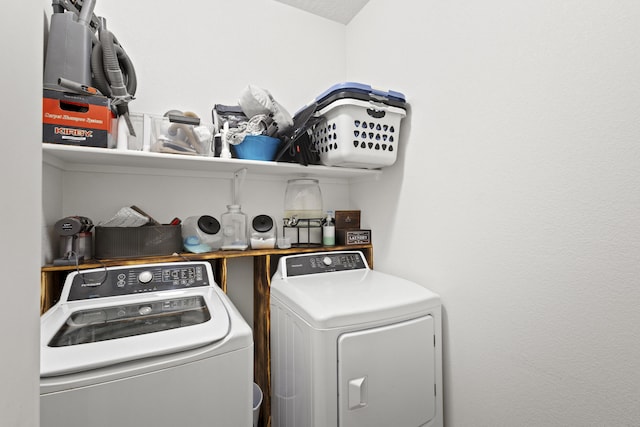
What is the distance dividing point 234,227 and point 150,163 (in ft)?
Result: 1.77

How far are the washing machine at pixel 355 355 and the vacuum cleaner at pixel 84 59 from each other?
1166 mm

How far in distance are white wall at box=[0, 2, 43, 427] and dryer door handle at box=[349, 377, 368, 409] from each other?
863 mm

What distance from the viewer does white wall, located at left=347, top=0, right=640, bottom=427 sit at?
79 cm

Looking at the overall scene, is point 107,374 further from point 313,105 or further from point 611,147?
point 611,147

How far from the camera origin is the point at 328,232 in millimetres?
1753

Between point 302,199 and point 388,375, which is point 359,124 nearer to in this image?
point 302,199

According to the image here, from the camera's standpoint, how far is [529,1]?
0.98 meters

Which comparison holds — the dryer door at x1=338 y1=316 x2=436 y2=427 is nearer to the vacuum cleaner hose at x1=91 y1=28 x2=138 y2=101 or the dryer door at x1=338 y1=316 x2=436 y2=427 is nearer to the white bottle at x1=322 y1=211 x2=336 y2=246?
the white bottle at x1=322 y1=211 x2=336 y2=246

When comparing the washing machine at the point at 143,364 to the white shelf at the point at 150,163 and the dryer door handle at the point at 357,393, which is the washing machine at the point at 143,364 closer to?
the dryer door handle at the point at 357,393

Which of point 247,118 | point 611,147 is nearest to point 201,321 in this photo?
point 247,118

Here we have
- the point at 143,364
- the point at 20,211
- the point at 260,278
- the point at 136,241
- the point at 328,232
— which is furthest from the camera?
the point at 328,232

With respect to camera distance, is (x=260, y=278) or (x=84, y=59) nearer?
(x=84, y=59)

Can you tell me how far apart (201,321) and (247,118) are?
1.08 metres

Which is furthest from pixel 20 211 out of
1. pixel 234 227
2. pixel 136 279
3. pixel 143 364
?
pixel 234 227
